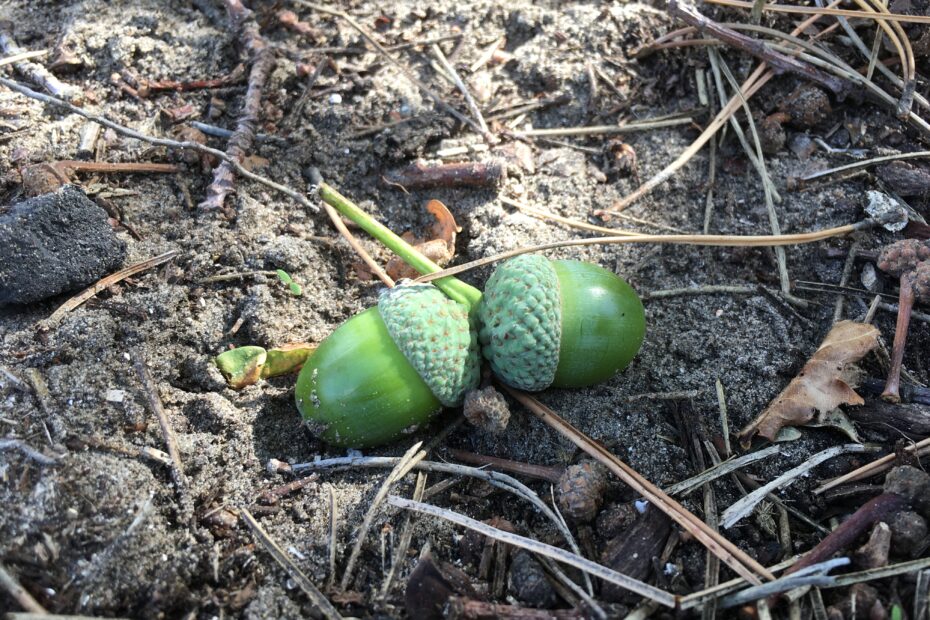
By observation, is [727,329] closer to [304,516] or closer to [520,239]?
[520,239]

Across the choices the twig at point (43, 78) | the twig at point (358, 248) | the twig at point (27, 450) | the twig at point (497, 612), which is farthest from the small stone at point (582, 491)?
the twig at point (43, 78)

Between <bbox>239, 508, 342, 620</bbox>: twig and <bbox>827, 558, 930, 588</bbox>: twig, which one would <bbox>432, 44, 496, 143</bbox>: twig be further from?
<bbox>827, 558, 930, 588</bbox>: twig

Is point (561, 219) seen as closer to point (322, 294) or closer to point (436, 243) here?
point (436, 243)

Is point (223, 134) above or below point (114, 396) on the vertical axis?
above

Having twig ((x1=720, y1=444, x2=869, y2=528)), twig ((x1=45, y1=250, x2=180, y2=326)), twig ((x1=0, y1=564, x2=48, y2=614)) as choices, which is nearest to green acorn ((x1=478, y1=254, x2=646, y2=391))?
twig ((x1=720, y1=444, x2=869, y2=528))

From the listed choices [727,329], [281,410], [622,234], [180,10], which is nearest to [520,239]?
[622,234]

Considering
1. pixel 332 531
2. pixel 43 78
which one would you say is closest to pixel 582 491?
pixel 332 531
